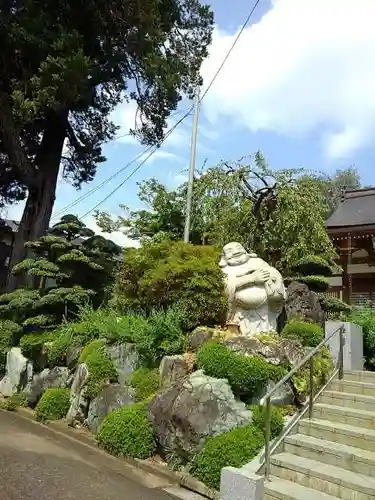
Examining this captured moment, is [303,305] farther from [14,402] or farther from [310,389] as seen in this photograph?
[14,402]

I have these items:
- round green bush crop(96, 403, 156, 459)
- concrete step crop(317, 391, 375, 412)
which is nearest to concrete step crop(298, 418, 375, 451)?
concrete step crop(317, 391, 375, 412)

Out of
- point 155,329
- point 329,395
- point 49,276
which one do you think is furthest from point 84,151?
point 329,395

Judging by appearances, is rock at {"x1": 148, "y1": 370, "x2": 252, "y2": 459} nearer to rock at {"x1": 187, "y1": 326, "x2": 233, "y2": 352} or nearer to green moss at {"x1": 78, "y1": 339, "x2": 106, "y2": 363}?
rock at {"x1": 187, "y1": 326, "x2": 233, "y2": 352}

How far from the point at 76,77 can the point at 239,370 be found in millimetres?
8469

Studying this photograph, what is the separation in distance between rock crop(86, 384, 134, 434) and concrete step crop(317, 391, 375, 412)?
293cm

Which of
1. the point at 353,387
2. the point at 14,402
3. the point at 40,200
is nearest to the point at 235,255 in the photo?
the point at 353,387

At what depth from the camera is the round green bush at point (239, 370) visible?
638 cm

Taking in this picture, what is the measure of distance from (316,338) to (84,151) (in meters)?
10.8

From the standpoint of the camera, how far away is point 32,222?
13914 mm

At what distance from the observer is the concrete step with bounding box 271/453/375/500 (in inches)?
185

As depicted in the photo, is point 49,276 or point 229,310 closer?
point 229,310

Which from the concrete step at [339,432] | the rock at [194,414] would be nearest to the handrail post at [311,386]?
the concrete step at [339,432]

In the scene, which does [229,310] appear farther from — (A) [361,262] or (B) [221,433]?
(A) [361,262]

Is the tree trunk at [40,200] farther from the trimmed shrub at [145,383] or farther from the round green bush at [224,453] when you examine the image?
the round green bush at [224,453]
